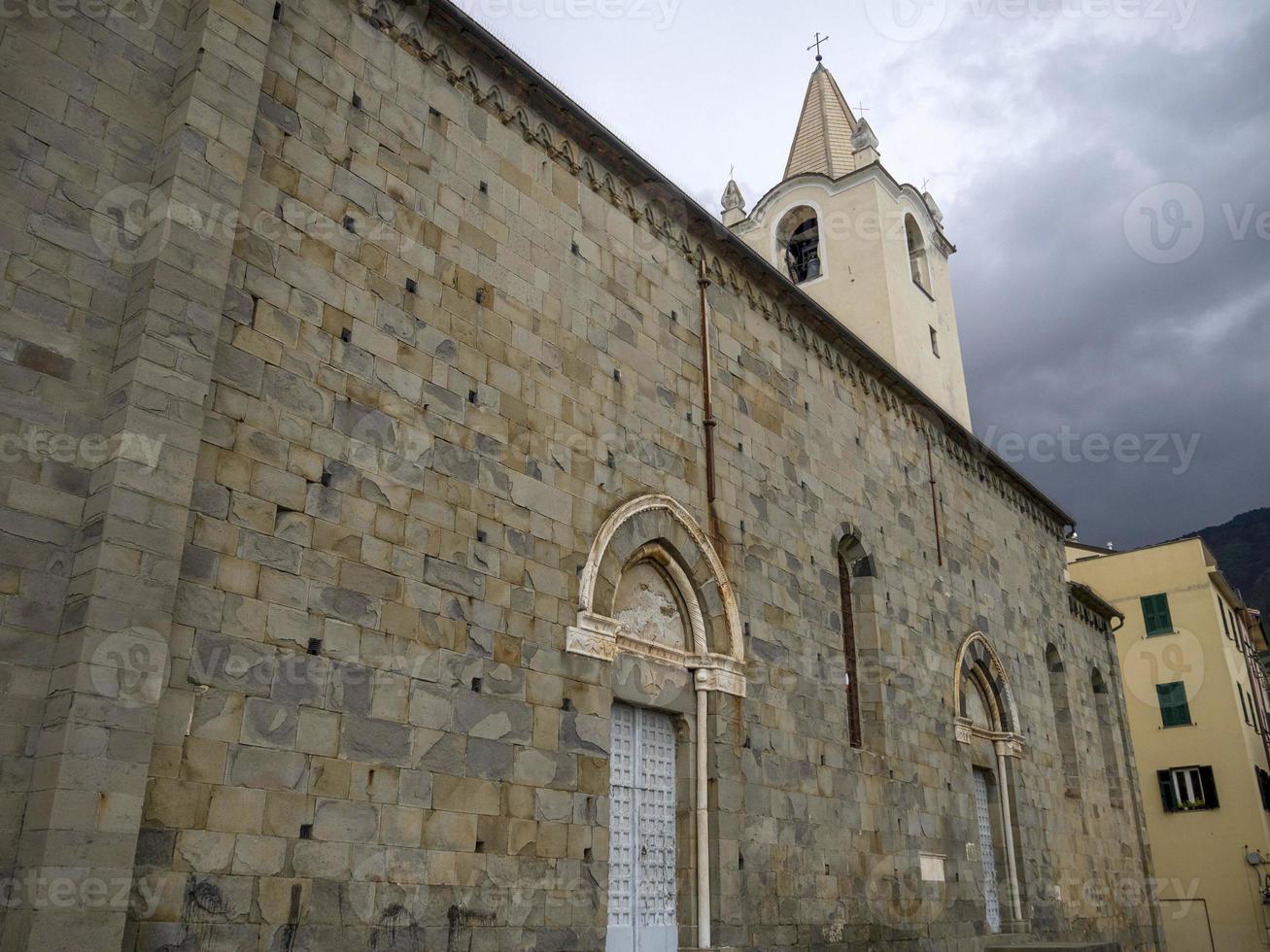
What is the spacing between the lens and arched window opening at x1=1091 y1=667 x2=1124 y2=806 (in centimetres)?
2092

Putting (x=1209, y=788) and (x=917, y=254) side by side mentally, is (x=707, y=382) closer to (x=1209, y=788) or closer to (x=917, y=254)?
(x=917, y=254)

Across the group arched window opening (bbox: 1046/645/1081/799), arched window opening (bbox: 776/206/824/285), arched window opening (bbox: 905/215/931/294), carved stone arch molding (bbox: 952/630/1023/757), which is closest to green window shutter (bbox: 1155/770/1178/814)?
arched window opening (bbox: 1046/645/1081/799)

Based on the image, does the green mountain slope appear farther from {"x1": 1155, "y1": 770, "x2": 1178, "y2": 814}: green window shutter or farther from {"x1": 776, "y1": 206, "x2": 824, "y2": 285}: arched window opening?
{"x1": 776, "y1": 206, "x2": 824, "y2": 285}: arched window opening

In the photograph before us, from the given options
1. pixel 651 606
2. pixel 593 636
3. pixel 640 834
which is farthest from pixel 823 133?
pixel 640 834

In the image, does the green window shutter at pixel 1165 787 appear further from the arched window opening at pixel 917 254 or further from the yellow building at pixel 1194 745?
the arched window opening at pixel 917 254

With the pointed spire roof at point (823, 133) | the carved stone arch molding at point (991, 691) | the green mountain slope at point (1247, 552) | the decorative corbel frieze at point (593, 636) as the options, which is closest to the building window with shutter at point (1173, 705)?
the carved stone arch molding at point (991, 691)

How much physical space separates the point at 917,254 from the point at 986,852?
1193 centimetres

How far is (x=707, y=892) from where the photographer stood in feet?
30.9

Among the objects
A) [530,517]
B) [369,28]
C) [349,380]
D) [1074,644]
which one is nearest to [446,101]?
[369,28]

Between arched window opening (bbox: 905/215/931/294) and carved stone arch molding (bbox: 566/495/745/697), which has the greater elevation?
arched window opening (bbox: 905/215/931/294)

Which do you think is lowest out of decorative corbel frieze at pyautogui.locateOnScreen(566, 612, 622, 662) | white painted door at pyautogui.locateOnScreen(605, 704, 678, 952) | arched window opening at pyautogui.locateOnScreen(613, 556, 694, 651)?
white painted door at pyautogui.locateOnScreen(605, 704, 678, 952)

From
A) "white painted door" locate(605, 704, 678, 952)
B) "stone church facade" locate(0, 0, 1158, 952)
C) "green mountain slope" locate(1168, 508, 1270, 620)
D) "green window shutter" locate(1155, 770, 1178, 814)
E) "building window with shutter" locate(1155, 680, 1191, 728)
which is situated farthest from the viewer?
"green mountain slope" locate(1168, 508, 1270, 620)

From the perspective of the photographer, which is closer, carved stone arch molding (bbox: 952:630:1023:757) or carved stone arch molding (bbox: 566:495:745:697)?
carved stone arch molding (bbox: 566:495:745:697)

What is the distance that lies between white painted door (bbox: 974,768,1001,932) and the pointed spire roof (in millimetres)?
12129
